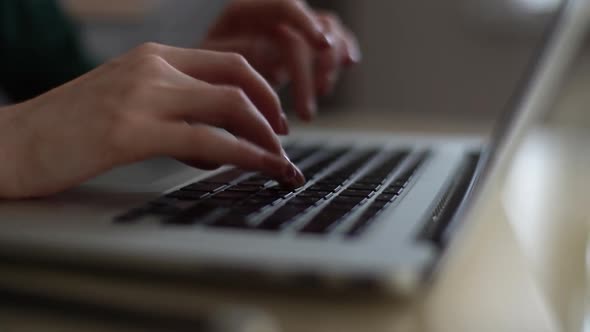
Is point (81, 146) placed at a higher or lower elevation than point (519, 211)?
lower

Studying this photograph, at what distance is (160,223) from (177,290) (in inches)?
2.5

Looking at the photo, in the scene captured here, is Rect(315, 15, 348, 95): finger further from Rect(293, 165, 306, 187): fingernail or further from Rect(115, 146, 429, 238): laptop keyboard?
Rect(293, 165, 306, 187): fingernail

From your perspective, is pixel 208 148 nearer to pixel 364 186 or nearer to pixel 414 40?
pixel 364 186

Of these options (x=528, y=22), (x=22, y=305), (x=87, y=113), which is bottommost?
(x=22, y=305)

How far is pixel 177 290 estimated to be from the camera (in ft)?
0.82

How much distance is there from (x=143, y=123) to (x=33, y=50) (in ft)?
2.57

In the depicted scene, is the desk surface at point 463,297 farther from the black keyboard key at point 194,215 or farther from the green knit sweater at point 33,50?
the green knit sweater at point 33,50

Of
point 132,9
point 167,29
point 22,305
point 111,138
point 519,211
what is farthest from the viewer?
point 167,29

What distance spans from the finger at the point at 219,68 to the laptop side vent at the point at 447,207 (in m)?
0.14

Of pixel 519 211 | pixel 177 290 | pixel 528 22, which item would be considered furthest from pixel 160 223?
pixel 528 22

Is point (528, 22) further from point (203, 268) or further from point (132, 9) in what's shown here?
point (203, 268)

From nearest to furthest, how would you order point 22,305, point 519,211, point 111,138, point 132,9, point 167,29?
point 22,305 → point 111,138 → point 519,211 → point 132,9 → point 167,29

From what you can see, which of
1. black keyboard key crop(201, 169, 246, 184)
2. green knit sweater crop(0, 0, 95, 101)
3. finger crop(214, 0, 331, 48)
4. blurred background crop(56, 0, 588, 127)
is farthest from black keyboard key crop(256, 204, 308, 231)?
blurred background crop(56, 0, 588, 127)

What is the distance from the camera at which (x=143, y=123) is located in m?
0.34
